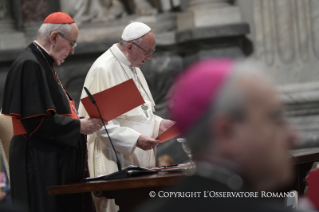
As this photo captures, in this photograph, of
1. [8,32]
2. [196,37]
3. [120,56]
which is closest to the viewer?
[120,56]

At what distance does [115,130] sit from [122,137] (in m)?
0.08

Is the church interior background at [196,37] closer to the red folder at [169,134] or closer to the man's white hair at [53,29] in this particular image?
the red folder at [169,134]

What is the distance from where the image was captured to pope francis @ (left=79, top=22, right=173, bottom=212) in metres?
4.12

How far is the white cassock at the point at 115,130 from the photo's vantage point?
413 centimetres

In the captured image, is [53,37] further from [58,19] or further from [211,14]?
[211,14]

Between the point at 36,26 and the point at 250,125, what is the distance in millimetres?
6547

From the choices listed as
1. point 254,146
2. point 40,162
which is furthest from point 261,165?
point 40,162

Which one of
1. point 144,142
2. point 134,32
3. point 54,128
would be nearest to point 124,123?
point 144,142

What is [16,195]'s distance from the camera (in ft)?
12.5

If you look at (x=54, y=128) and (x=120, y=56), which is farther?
(x=120, y=56)

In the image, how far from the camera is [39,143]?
376 centimetres

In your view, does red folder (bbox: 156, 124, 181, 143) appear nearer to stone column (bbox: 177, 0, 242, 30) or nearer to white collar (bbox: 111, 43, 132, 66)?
white collar (bbox: 111, 43, 132, 66)

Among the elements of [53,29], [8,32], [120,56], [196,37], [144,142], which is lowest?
[144,142]

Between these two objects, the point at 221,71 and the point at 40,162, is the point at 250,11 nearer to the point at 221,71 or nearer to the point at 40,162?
the point at 40,162
